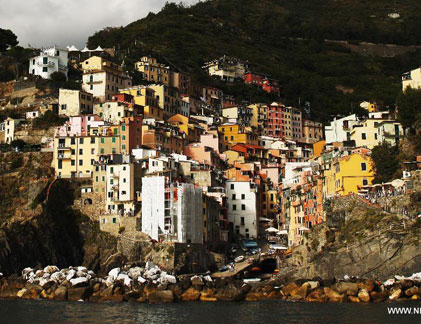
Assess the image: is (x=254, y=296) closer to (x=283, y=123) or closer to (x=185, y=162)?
(x=185, y=162)

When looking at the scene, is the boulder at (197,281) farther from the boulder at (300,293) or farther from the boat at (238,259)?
the boat at (238,259)

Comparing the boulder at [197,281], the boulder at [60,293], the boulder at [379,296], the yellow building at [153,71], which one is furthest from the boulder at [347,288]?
the yellow building at [153,71]

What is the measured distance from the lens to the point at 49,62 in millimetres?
105812

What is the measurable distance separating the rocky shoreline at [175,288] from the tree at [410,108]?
883 inches


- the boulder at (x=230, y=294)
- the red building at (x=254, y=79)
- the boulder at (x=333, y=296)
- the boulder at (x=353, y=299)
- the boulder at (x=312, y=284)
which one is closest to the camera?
the boulder at (x=353, y=299)

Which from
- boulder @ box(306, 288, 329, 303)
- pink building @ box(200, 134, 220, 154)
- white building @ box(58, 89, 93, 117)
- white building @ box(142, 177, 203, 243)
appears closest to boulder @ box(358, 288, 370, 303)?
boulder @ box(306, 288, 329, 303)

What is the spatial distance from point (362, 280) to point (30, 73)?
68.1m

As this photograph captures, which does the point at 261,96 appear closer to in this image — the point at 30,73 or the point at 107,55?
the point at 107,55

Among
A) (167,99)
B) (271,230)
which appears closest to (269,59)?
(167,99)

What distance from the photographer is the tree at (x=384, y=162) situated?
69.2m

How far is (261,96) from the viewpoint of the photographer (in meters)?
141

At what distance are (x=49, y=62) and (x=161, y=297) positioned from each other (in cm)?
5832

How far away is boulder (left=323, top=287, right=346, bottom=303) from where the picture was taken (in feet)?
177

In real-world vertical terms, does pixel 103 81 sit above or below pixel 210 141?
above
